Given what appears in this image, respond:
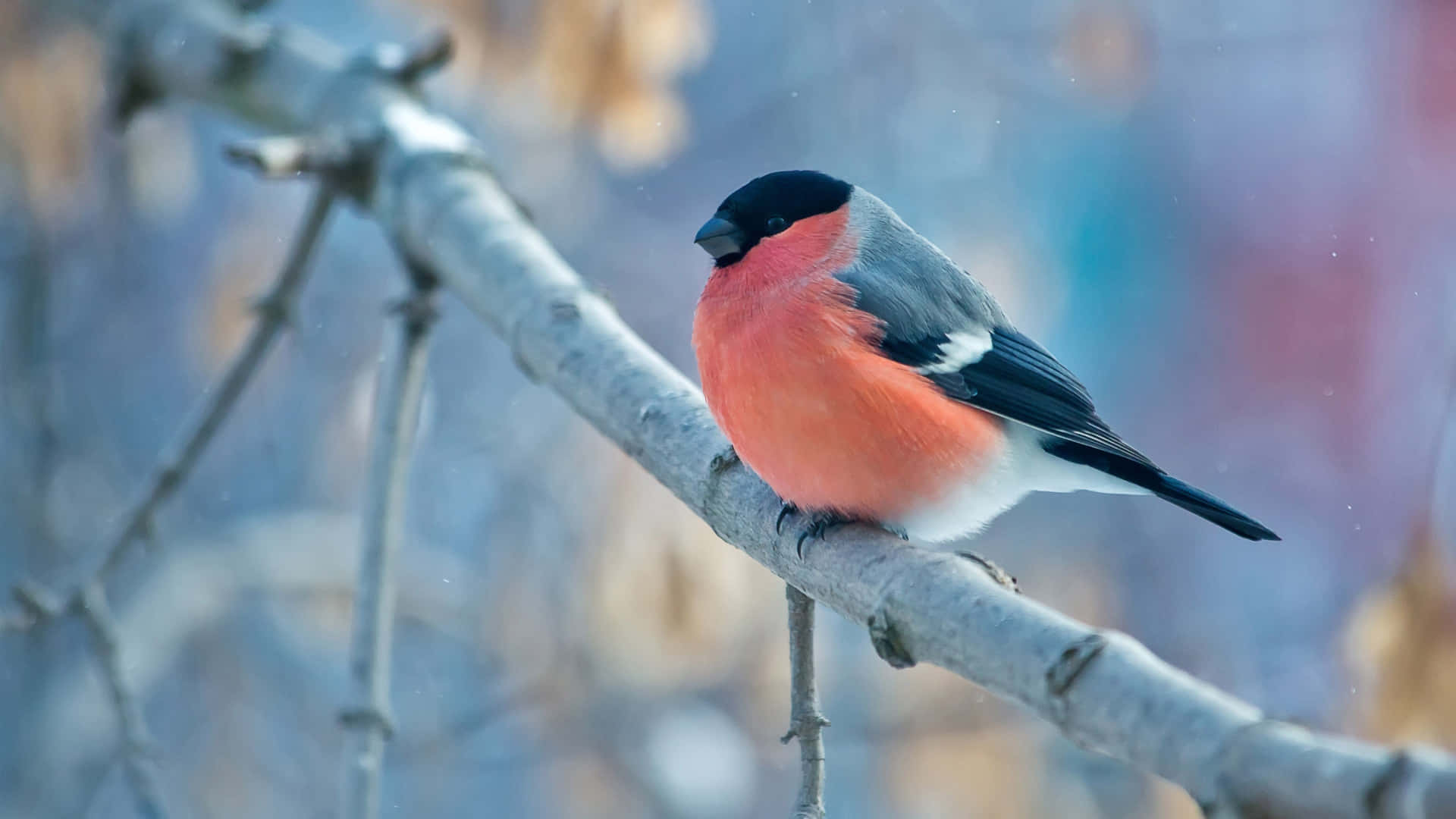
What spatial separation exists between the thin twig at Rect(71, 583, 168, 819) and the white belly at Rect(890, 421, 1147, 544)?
2.56ft

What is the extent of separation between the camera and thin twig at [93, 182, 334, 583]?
4.68ft

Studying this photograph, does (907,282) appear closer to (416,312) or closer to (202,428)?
(416,312)

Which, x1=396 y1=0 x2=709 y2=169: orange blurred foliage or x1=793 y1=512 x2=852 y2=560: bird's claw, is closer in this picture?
x1=793 y1=512 x2=852 y2=560: bird's claw

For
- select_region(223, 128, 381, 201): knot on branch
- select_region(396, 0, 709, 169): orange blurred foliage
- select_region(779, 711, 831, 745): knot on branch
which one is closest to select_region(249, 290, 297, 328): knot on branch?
select_region(223, 128, 381, 201): knot on branch

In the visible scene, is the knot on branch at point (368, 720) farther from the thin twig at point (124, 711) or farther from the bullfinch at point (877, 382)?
the bullfinch at point (877, 382)

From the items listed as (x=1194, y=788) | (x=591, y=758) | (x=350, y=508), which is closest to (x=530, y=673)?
(x=591, y=758)

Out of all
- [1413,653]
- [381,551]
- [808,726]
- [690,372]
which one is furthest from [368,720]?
[690,372]

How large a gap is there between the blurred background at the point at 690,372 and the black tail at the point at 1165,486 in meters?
0.19

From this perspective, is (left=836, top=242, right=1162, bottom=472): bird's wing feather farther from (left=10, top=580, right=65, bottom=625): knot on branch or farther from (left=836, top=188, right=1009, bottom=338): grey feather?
(left=10, top=580, right=65, bottom=625): knot on branch

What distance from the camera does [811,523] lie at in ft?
3.83

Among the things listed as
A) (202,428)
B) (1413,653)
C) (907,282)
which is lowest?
(1413,653)

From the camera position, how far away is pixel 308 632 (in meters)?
2.54

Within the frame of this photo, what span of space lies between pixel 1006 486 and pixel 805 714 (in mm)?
453

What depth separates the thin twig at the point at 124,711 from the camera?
1.29 m
